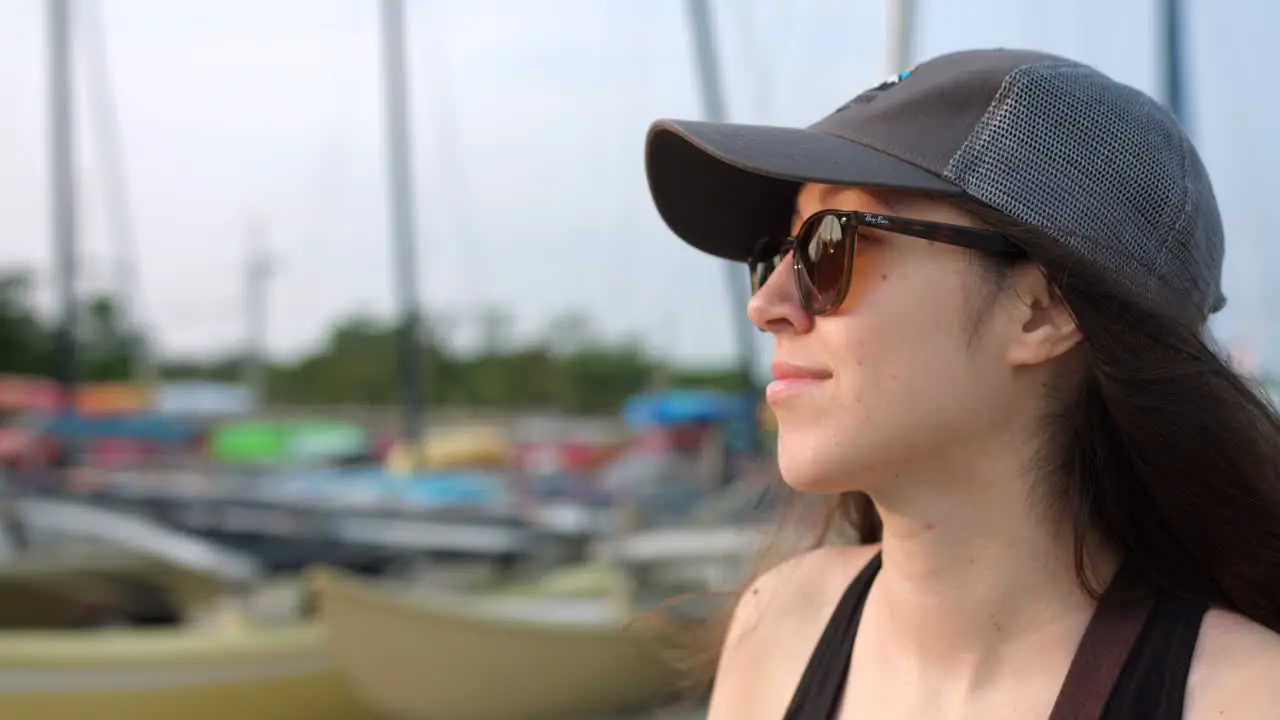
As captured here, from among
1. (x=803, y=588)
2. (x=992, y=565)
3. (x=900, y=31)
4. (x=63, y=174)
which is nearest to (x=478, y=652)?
(x=900, y=31)

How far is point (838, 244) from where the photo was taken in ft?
3.67

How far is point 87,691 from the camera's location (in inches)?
224

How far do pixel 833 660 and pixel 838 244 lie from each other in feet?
1.62

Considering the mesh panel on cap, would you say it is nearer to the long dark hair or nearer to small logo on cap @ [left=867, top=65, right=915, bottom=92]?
the long dark hair

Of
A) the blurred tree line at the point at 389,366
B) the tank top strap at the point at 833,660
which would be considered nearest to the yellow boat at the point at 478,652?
the tank top strap at the point at 833,660

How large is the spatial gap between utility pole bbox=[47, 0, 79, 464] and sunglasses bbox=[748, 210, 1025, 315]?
13.8 meters

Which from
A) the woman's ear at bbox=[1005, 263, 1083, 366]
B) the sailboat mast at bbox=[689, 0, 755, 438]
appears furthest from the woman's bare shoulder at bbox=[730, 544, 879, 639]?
the sailboat mast at bbox=[689, 0, 755, 438]

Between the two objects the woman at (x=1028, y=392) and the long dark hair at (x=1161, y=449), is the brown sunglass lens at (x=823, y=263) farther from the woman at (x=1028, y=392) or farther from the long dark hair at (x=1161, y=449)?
the long dark hair at (x=1161, y=449)

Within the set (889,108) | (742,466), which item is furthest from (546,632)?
(889,108)

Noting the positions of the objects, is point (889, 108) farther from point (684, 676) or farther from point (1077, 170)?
point (684, 676)

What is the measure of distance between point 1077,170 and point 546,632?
559 cm

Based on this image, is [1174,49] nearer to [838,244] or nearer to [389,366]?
[838,244]

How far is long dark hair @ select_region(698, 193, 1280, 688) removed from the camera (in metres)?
1.05

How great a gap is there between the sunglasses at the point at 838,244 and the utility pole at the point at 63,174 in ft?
45.3
